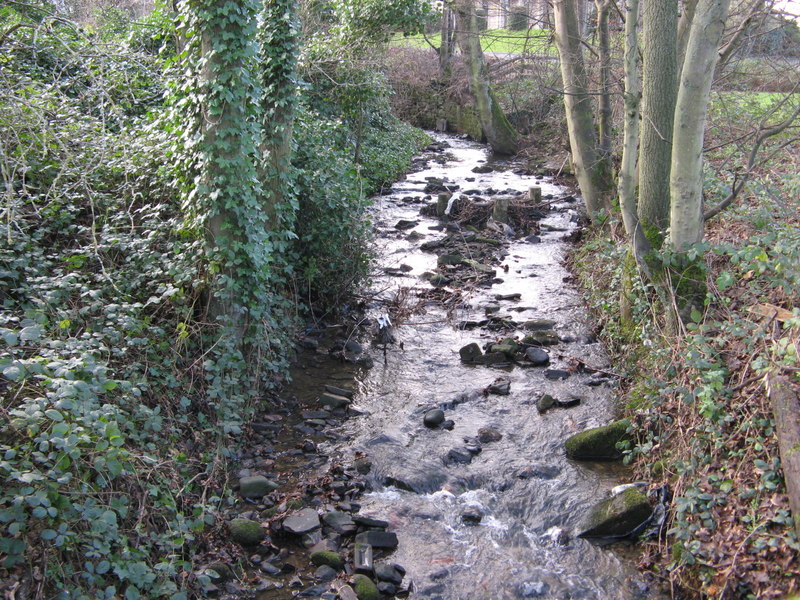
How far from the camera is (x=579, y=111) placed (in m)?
12.8

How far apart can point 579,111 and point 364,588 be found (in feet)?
34.3

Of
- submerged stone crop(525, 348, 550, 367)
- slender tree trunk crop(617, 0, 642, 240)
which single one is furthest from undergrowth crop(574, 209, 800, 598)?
submerged stone crop(525, 348, 550, 367)

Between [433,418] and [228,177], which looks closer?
[228,177]

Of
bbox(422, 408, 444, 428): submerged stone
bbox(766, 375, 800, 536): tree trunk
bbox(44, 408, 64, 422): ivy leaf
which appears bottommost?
bbox(422, 408, 444, 428): submerged stone

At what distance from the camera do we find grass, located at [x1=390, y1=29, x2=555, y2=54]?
12719 millimetres

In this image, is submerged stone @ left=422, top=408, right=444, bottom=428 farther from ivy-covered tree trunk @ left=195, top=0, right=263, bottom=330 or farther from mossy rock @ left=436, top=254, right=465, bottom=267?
mossy rock @ left=436, top=254, right=465, bottom=267

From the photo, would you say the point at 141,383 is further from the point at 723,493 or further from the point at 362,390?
the point at 723,493

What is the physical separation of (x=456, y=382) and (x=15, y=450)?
558 centimetres

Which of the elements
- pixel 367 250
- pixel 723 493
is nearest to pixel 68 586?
pixel 723 493

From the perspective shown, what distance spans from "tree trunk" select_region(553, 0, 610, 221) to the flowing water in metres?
1.95

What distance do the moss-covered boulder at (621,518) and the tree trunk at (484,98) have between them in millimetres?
19065

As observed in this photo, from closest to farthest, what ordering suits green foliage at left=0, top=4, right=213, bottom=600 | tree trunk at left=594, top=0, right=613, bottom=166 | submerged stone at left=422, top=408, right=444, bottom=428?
1. green foliage at left=0, top=4, right=213, bottom=600
2. submerged stone at left=422, top=408, right=444, bottom=428
3. tree trunk at left=594, top=0, right=613, bottom=166

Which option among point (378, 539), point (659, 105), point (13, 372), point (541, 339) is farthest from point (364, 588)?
point (659, 105)

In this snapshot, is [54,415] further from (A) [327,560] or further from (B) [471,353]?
(B) [471,353]
